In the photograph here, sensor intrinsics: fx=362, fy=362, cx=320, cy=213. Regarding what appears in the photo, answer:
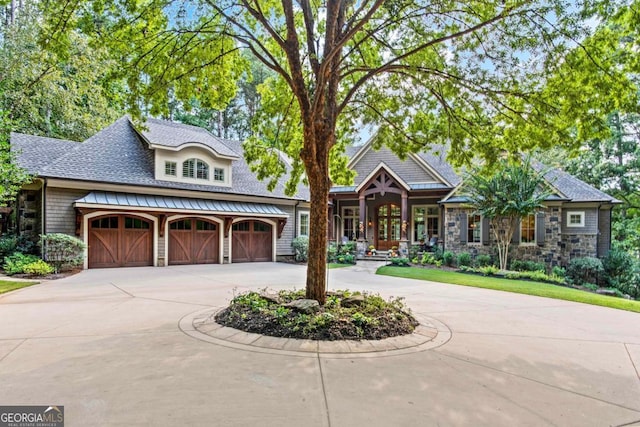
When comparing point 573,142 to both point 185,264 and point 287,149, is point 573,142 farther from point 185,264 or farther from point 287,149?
point 185,264

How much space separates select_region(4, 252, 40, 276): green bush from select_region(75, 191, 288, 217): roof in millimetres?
2094

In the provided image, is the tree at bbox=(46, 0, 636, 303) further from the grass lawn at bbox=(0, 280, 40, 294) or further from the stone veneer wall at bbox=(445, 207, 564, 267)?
the stone veneer wall at bbox=(445, 207, 564, 267)

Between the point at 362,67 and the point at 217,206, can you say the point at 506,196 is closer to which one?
the point at 362,67

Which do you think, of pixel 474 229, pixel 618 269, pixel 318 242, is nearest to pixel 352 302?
pixel 318 242

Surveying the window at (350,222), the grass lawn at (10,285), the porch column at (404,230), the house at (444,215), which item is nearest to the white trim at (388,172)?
the house at (444,215)

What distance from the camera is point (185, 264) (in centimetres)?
1477

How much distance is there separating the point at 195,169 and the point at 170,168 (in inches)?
40.9

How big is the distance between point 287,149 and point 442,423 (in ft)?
25.5

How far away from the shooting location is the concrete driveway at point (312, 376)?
9.14ft

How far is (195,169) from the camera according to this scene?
15492 mm

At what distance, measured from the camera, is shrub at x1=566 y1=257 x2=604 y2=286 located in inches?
601

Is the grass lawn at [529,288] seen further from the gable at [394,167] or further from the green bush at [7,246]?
the green bush at [7,246]

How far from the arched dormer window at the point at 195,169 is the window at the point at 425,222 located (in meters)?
10.9

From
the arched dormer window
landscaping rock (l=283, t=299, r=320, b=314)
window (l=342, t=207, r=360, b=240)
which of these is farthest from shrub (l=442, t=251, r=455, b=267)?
landscaping rock (l=283, t=299, r=320, b=314)
